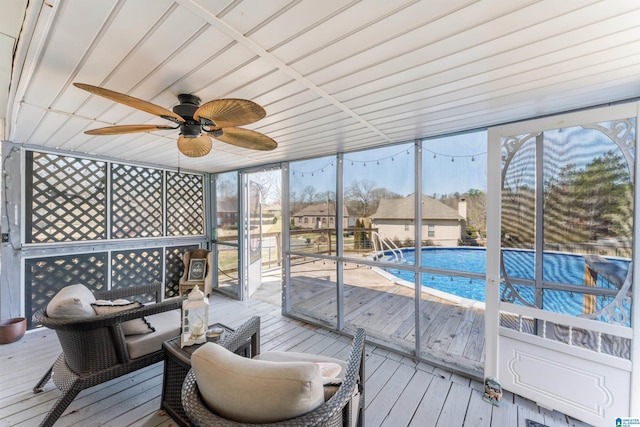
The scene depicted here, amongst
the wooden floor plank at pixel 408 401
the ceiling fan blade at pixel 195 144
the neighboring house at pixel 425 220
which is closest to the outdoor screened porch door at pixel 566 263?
the neighboring house at pixel 425 220

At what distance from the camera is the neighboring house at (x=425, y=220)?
2.50 metres

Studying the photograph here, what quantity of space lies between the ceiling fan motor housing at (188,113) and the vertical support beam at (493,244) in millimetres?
2269

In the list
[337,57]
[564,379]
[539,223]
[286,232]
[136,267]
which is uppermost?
[337,57]

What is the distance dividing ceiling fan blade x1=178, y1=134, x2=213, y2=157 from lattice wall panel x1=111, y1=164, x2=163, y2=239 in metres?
2.64

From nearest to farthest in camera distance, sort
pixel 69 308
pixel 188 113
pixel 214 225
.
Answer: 1. pixel 188 113
2. pixel 69 308
3. pixel 214 225

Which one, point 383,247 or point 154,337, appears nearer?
point 154,337

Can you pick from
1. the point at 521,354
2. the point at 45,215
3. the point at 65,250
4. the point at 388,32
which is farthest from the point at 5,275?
the point at 521,354

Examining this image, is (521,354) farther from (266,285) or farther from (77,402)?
(266,285)

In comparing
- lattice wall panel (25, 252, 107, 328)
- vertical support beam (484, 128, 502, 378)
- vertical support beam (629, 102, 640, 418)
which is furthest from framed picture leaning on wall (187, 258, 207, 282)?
vertical support beam (629, 102, 640, 418)

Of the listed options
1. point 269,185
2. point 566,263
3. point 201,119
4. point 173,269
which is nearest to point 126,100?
point 201,119

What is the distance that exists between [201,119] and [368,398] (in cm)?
241

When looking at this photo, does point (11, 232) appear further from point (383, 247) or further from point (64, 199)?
point (383, 247)

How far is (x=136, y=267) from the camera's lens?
13.1 feet

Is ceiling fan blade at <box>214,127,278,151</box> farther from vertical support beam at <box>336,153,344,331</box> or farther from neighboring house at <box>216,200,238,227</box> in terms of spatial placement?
neighboring house at <box>216,200,238,227</box>
